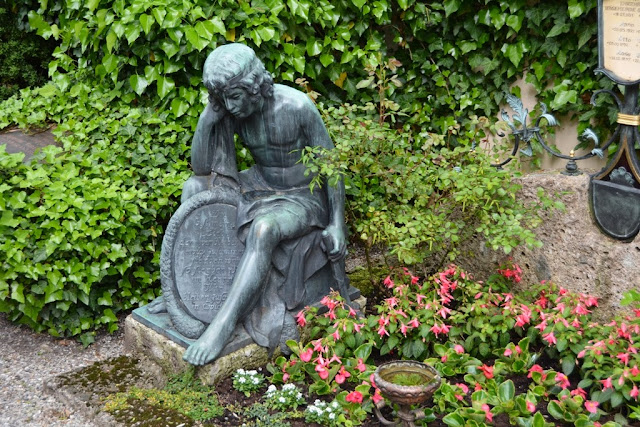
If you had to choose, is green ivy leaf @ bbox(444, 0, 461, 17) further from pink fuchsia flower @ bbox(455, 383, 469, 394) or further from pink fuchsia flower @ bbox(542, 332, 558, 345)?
pink fuchsia flower @ bbox(455, 383, 469, 394)

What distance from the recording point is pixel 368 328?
4.05 metres

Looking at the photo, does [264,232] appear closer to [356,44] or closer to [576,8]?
[356,44]

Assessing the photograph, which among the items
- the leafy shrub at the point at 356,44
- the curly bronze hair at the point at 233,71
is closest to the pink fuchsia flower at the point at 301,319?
the curly bronze hair at the point at 233,71

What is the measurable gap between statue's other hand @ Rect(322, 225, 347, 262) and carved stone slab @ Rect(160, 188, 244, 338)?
0.51m

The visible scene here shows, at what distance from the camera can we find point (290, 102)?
159 inches

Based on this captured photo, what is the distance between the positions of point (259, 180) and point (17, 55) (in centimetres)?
418

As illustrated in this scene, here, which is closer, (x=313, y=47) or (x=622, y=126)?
(x=622, y=126)

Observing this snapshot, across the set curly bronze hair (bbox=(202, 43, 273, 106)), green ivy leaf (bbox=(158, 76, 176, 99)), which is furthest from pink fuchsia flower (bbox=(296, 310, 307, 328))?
green ivy leaf (bbox=(158, 76, 176, 99))

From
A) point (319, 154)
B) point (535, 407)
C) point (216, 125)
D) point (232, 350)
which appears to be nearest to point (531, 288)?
point (535, 407)

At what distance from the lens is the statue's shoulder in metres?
4.03

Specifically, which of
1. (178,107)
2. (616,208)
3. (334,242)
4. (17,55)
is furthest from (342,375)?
(17,55)

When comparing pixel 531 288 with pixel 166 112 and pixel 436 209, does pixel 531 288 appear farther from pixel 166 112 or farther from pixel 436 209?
pixel 166 112

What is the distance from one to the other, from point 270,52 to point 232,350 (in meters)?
2.66

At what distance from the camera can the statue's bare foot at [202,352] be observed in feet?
12.2
